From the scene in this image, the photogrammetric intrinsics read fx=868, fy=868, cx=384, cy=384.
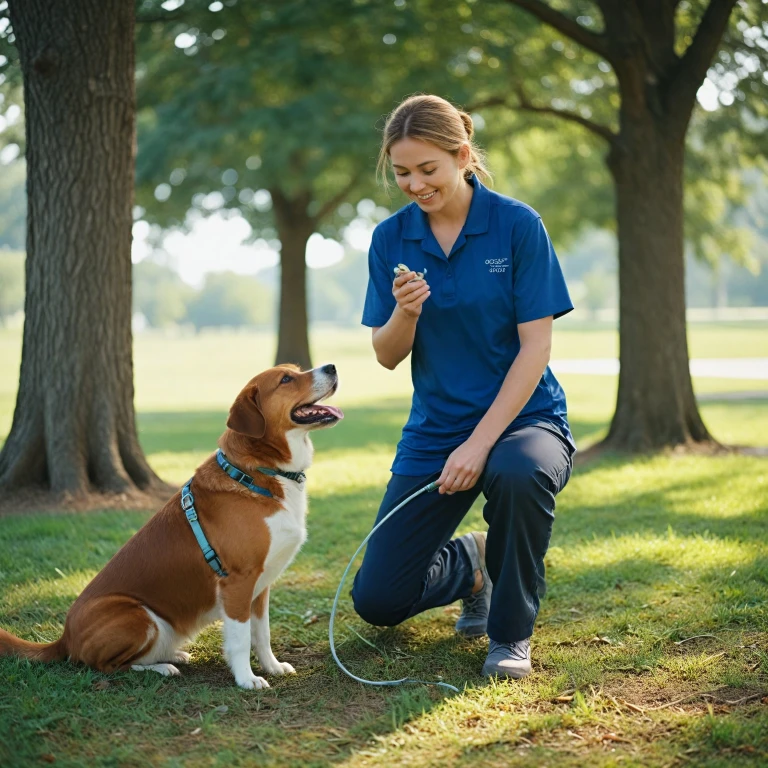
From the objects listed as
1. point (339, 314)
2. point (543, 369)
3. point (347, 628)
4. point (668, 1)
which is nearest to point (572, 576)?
point (347, 628)

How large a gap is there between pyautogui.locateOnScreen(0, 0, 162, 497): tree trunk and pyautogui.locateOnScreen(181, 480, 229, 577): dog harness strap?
355cm

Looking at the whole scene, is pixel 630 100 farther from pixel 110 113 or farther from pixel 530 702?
pixel 530 702

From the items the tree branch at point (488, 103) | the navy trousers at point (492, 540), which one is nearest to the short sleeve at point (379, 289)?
the navy trousers at point (492, 540)

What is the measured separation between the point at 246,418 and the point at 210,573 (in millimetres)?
709

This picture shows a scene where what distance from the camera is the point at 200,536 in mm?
3865

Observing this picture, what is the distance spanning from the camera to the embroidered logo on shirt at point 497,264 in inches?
160

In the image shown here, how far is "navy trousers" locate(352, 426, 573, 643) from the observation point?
3770 mm

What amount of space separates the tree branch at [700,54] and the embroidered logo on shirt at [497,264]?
23.2 feet

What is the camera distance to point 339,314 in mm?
158000

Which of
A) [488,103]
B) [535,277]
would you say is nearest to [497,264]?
[535,277]

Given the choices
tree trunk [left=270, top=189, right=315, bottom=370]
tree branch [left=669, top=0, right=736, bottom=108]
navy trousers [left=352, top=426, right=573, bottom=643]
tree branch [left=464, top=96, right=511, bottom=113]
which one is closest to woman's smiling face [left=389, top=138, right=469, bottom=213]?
navy trousers [left=352, top=426, right=573, bottom=643]

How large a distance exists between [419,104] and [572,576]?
2961 mm

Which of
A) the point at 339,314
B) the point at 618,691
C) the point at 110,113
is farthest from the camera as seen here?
the point at 339,314

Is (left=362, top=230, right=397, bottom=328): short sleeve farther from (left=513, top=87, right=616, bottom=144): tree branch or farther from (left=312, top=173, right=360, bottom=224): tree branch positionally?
(left=312, top=173, right=360, bottom=224): tree branch
